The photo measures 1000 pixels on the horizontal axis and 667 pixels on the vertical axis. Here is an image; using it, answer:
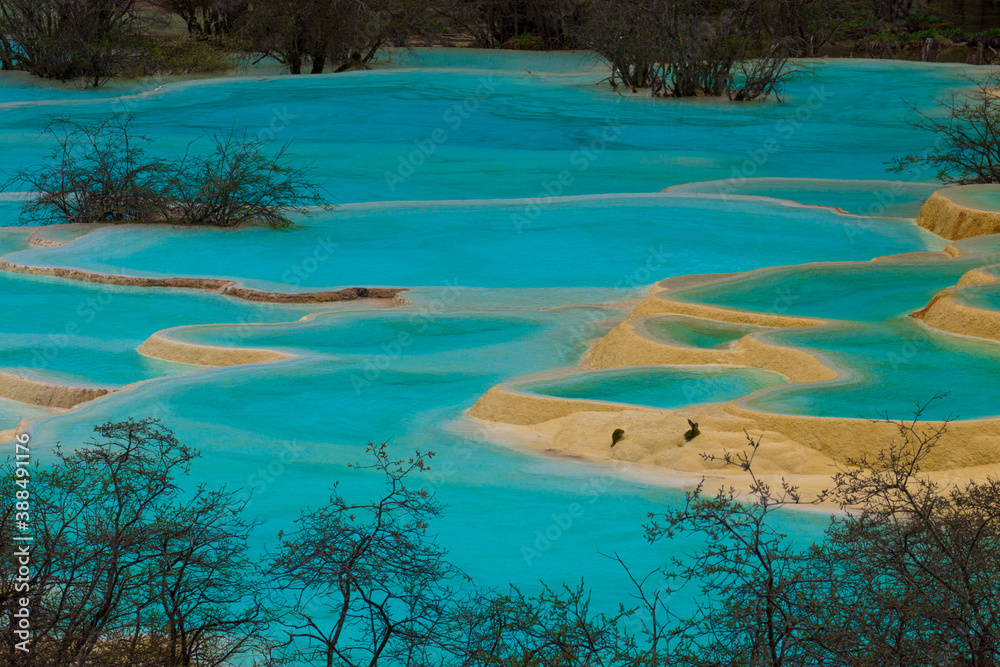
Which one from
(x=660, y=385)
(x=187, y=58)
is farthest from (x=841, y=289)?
(x=187, y=58)

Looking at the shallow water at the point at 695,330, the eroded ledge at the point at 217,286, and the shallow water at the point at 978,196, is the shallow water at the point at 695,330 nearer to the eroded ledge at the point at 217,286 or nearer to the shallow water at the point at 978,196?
the eroded ledge at the point at 217,286

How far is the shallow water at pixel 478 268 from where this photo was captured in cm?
530

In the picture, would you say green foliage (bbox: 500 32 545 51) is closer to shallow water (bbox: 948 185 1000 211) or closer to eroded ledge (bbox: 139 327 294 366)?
shallow water (bbox: 948 185 1000 211)

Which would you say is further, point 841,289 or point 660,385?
point 841,289

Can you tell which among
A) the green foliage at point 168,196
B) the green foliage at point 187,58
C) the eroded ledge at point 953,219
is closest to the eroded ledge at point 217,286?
the green foliage at point 168,196

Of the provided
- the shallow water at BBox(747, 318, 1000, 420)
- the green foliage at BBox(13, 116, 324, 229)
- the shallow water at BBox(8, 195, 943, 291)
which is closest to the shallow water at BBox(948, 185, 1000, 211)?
the shallow water at BBox(8, 195, 943, 291)

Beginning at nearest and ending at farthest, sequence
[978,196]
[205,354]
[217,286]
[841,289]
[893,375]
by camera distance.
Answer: [893,375], [205,354], [841,289], [217,286], [978,196]

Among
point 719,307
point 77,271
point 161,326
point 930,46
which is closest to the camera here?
point 719,307

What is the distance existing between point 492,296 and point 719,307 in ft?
6.56

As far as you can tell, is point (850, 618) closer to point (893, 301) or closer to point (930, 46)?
point (893, 301)

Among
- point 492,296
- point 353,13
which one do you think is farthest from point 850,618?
point 353,13

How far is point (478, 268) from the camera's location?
1009 cm

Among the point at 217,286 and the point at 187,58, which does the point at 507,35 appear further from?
the point at 217,286

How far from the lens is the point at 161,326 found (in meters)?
8.49
